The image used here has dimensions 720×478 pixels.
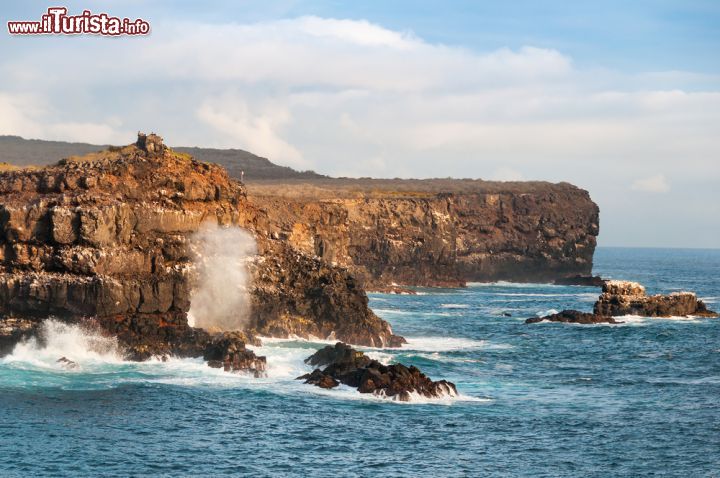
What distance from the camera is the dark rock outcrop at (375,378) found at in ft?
181

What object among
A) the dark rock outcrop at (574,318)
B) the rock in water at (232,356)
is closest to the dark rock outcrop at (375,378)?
the rock in water at (232,356)

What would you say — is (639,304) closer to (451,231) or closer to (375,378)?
(375,378)

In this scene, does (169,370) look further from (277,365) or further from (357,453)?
(357,453)

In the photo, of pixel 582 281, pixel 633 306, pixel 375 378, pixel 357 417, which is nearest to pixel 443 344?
pixel 375 378

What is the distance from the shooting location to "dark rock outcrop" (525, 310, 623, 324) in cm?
9700

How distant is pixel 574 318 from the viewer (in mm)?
98000

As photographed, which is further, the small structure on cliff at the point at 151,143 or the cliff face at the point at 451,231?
the cliff face at the point at 451,231

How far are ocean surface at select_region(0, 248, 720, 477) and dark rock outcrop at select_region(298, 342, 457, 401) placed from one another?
0.96 meters

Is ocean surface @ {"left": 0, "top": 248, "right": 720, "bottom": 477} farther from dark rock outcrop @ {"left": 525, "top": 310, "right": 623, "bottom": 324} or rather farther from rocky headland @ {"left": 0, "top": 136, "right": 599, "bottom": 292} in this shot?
rocky headland @ {"left": 0, "top": 136, "right": 599, "bottom": 292}

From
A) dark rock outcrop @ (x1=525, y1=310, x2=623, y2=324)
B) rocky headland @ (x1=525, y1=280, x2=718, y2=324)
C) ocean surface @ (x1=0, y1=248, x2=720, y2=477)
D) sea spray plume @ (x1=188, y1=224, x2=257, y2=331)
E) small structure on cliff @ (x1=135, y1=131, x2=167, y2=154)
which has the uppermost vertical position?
small structure on cliff @ (x1=135, y1=131, x2=167, y2=154)

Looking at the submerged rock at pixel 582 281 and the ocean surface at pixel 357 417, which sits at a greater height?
the submerged rock at pixel 582 281

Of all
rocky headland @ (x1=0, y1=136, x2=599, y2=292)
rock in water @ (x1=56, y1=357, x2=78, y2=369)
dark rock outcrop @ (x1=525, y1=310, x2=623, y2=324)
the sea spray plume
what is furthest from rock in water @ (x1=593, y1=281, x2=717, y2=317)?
rock in water @ (x1=56, y1=357, x2=78, y2=369)

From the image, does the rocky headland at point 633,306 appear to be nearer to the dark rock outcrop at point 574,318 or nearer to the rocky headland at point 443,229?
the dark rock outcrop at point 574,318

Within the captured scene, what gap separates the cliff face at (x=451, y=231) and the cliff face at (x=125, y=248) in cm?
6445
